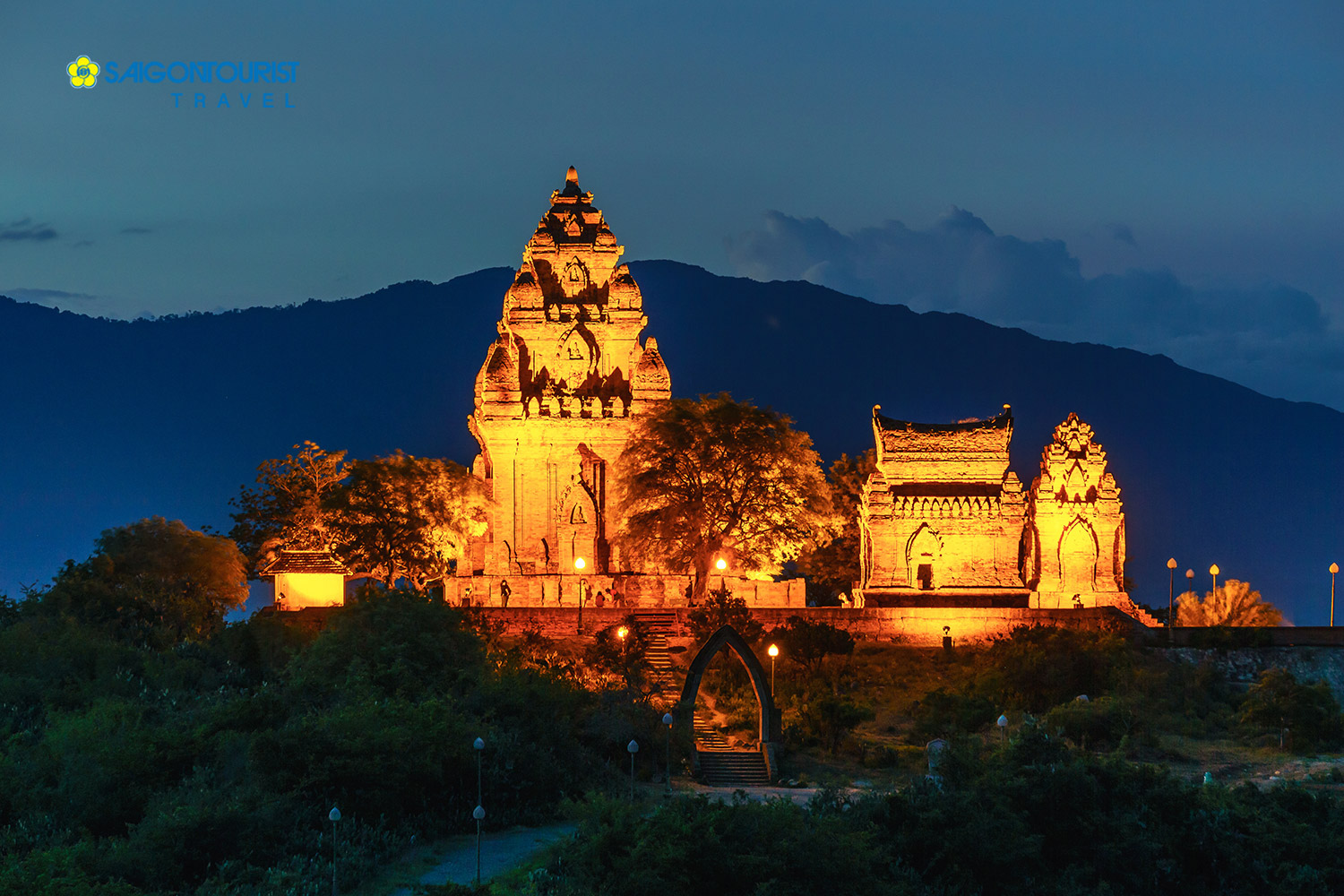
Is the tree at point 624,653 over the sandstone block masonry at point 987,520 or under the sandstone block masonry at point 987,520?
under

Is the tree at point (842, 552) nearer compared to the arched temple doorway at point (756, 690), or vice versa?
the arched temple doorway at point (756, 690)

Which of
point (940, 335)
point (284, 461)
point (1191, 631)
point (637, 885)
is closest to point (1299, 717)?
point (1191, 631)

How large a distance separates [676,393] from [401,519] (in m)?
83.5

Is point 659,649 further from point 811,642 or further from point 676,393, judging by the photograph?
point 676,393

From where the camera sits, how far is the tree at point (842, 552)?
6225cm

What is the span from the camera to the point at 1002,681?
46625mm

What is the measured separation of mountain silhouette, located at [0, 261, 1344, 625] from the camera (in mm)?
129500

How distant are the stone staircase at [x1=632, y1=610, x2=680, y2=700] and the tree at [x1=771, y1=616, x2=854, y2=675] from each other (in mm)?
3123

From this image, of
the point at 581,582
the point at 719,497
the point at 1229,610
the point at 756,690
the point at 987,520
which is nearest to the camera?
the point at 756,690

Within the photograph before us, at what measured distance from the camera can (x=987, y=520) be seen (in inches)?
2158

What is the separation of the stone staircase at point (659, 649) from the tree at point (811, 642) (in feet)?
10.2

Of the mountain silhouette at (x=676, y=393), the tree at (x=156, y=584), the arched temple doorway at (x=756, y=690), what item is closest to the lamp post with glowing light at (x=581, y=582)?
the arched temple doorway at (x=756, y=690)

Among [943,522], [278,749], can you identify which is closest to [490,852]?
[278,749]

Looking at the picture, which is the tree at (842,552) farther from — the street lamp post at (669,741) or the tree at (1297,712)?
the street lamp post at (669,741)
